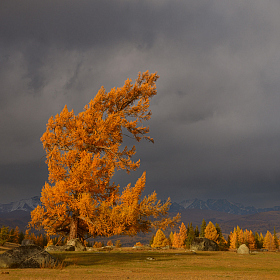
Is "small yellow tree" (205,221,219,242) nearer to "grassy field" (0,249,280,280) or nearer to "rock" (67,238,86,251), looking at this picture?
"rock" (67,238,86,251)

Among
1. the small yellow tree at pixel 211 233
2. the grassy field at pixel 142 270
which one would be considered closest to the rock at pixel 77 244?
the grassy field at pixel 142 270

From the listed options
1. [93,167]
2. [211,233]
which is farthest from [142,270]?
[211,233]

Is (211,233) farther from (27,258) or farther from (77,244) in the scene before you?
(27,258)

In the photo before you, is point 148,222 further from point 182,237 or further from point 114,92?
point 182,237

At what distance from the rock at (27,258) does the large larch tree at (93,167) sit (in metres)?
6.20

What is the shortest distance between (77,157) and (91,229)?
5.28 m

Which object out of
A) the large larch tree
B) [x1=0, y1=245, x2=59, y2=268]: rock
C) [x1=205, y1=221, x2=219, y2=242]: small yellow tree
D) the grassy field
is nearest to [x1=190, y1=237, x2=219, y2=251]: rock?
the large larch tree

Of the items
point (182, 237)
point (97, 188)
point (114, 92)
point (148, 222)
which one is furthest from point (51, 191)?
point (182, 237)

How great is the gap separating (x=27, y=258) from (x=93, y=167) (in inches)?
354

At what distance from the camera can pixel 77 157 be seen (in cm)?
2066

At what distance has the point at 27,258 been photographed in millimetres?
10609

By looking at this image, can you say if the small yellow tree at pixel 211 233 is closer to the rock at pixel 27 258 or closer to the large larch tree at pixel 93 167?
the large larch tree at pixel 93 167

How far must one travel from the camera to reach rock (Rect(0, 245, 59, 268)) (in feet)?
34.1

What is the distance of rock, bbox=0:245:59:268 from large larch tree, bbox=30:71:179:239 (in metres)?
6.20
